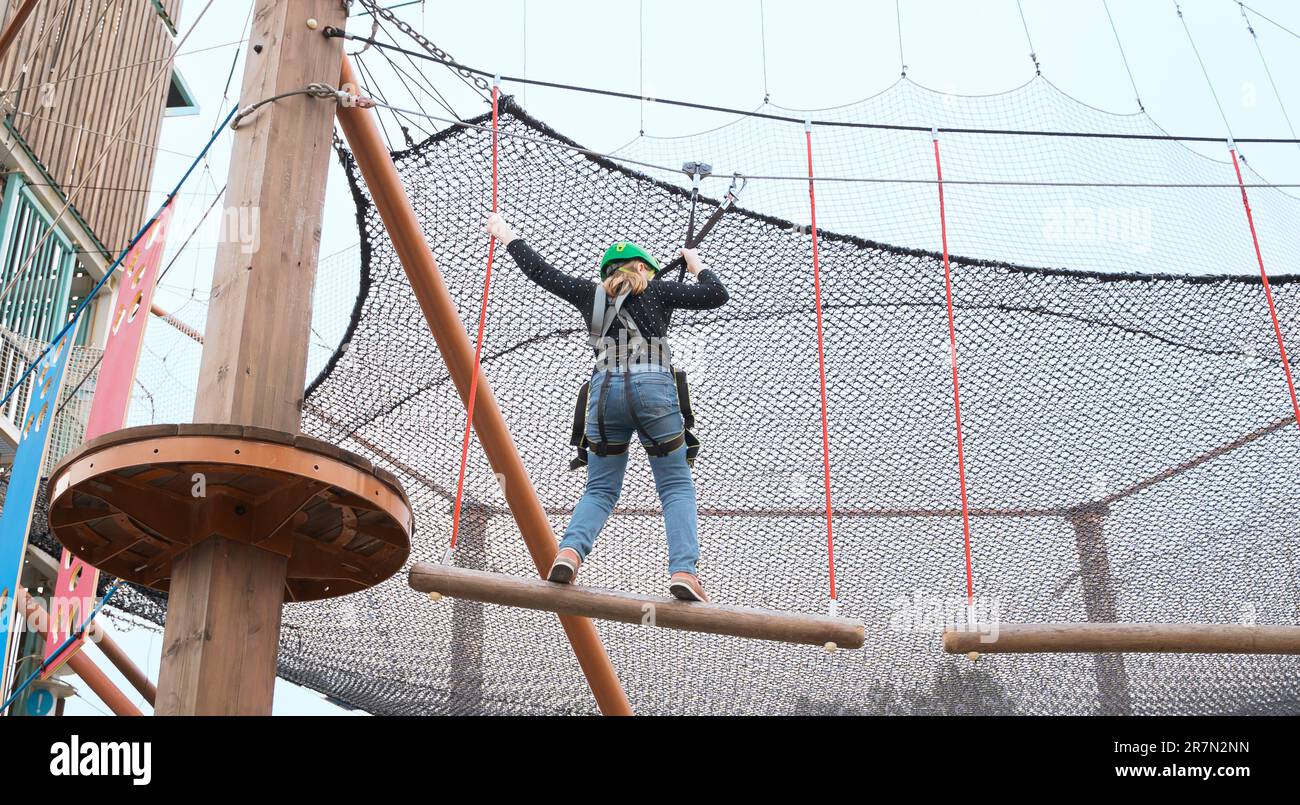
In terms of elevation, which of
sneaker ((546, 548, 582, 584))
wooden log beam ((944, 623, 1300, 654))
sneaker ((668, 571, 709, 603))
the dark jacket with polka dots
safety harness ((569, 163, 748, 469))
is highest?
the dark jacket with polka dots

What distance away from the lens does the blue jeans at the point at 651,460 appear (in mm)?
3076

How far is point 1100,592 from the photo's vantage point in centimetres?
517

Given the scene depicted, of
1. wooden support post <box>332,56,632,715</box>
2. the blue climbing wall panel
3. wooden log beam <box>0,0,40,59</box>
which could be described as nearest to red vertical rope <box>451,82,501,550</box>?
wooden support post <box>332,56,632,715</box>

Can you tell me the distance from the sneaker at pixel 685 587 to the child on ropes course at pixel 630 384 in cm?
7

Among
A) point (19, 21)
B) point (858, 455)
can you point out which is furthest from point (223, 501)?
point (858, 455)

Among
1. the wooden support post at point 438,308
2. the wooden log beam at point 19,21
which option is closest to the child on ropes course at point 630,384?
the wooden support post at point 438,308

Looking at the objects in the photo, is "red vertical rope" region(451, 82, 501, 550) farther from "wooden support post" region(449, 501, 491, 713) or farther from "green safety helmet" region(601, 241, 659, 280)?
"wooden support post" region(449, 501, 491, 713)

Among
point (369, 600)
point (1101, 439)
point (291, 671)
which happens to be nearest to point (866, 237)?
point (1101, 439)

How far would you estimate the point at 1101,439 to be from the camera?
4738 millimetres

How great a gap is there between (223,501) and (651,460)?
39.4 inches

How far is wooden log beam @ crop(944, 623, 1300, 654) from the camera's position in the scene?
294 cm

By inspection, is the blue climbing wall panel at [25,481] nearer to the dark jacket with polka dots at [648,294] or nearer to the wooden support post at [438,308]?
the wooden support post at [438,308]

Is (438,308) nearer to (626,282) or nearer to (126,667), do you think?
(626,282)

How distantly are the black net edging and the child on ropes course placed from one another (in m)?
0.99
